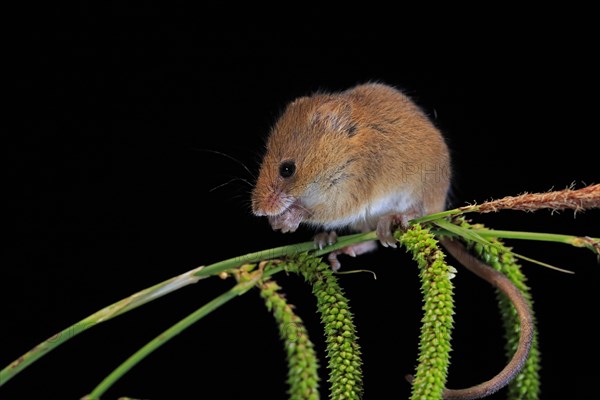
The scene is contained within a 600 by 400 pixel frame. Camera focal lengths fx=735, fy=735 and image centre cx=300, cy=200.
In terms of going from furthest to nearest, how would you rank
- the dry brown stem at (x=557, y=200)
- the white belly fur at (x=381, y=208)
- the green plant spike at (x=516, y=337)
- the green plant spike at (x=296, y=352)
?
the white belly fur at (x=381, y=208), the green plant spike at (x=516, y=337), the green plant spike at (x=296, y=352), the dry brown stem at (x=557, y=200)

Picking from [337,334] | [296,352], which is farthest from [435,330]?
[296,352]

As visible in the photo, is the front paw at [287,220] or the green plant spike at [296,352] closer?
the green plant spike at [296,352]

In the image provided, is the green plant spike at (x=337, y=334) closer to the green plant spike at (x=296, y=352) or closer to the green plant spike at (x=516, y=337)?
the green plant spike at (x=296, y=352)

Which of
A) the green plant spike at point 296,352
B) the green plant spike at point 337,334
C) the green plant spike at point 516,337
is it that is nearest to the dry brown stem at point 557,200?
the green plant spike at point 516,337

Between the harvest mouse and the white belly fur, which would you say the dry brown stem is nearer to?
the harvest mouse

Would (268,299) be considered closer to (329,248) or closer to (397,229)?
(329,248)

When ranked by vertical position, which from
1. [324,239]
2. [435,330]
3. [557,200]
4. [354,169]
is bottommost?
Answer: [435,330]

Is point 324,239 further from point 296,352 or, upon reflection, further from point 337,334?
point 296,352
